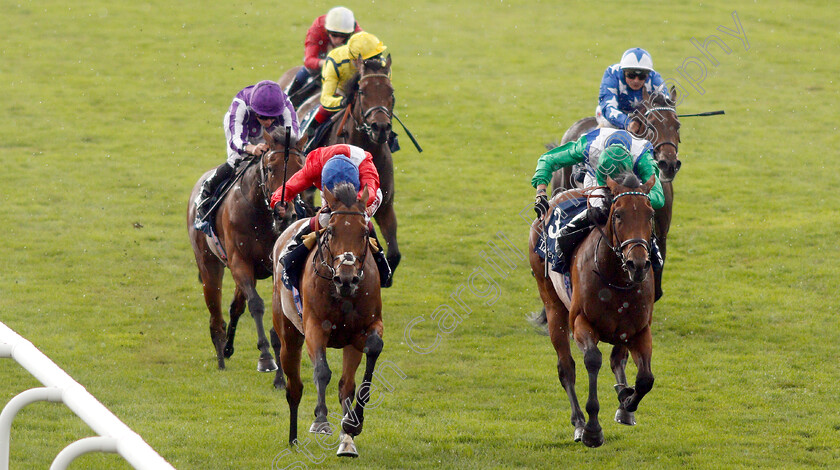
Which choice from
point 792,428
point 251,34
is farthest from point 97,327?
point 251,34

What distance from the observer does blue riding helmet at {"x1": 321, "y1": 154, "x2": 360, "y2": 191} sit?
6.62m

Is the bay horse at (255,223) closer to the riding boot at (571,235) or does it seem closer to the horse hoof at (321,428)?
the horse hoof at (321,428)

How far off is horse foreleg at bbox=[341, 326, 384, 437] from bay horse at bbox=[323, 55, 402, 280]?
11.7 ft

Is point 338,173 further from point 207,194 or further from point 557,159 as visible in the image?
point 207,194

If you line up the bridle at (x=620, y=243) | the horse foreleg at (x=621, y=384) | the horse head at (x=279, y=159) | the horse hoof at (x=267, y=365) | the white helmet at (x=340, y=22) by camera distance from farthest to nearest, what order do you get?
the white helmet at (x=340, y=22) → the horse hoof at (x=267, y=365) → the horse head at (x=279, y=159) → the horse foreleg at (x=621, y=384) → the bridle at (x=620, y=243)

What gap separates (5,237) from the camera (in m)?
13.8

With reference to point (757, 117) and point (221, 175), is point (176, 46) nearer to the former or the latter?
point (757, 117)

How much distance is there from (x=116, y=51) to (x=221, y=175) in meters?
14.9

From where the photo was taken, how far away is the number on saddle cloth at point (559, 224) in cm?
739

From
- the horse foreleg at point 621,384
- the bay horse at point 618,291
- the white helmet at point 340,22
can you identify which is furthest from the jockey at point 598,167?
the white helmet at point 340,22

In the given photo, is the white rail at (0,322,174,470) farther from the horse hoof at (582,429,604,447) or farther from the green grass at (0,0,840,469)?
the horse hoof at (582,429,604,447)

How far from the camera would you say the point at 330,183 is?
21.7 feet

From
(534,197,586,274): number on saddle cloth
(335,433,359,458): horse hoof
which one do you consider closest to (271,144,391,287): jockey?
(335,433,359,458): horse hoof

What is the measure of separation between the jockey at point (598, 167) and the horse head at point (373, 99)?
246cm
